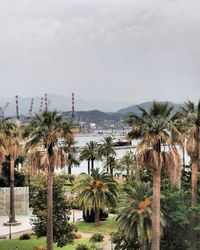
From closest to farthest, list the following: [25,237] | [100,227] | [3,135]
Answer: [3,135] → [25,237] → [100,227]

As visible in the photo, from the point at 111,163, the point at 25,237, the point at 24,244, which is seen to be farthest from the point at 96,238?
the point at 111,163

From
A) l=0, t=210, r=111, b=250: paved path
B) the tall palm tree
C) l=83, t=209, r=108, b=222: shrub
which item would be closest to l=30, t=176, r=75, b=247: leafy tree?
the tall palm tree

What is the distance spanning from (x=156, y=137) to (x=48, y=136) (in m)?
8.20

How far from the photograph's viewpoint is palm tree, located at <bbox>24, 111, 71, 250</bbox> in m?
31.5

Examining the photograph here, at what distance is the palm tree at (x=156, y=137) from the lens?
2628 cm

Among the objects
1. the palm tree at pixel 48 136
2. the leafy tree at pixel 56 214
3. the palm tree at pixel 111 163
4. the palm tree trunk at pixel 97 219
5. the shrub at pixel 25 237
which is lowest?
the shrub at pixel 25 237

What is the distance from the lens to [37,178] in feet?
146

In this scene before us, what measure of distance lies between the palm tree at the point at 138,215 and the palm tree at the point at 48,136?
5.49 m

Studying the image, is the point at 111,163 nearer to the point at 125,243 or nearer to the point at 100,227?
the point at 100,227

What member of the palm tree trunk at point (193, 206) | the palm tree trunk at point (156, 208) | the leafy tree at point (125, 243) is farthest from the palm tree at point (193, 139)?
the palm tree trunk at point (156, 208)

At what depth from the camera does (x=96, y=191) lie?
52.0 meters

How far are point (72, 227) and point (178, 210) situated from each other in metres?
10.4

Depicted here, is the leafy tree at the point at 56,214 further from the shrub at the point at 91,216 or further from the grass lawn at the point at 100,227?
the shrub at the point at 91,216

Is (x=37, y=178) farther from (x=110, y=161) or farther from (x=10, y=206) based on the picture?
(x=110, y=161)
